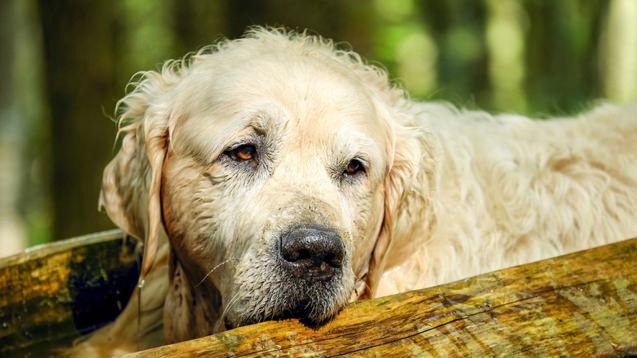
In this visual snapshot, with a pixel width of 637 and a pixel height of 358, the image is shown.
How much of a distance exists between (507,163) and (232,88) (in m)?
1.62

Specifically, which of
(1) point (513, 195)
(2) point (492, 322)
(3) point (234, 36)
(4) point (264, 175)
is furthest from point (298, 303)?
(3) point (234, 36)

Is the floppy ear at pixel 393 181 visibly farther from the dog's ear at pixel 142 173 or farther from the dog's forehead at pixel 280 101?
the dog's ear at pixel 142 173

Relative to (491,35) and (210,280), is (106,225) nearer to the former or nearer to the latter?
(210,280)

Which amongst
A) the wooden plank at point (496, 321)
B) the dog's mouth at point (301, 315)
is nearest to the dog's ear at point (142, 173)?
the dog's mouth at point (301, 315)

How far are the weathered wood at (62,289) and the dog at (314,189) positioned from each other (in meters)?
0.14

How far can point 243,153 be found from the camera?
3838 millimetres

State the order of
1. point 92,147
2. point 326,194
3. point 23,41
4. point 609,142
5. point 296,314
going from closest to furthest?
point 296,314 < point 326,194 < point 609,142 < point 92,147 < point 23,41

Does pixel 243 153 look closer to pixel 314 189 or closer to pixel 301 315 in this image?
pixel 314 189

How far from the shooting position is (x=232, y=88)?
3943mm

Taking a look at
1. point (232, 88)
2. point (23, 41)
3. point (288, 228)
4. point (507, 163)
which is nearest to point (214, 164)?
point (232, 88)

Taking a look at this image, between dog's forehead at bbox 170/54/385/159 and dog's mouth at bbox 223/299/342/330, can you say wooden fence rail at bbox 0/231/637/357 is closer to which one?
dog's mouth at bbox 223/299/342/330

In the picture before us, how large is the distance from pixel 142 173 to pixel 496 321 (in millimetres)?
1949

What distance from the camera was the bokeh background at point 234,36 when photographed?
342 inches

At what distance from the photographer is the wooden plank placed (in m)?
2.62
